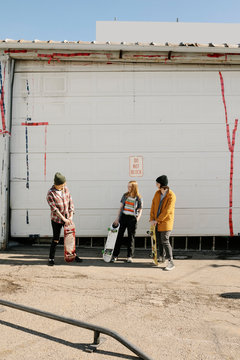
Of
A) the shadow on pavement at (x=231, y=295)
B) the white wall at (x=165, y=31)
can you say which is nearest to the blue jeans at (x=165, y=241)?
the shadow on pavement at (x=231, y=295)

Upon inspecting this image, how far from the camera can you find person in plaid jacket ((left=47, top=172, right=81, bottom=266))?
624cm

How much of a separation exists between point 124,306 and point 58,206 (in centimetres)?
244

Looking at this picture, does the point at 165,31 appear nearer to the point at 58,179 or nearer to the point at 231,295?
the point at 58,179

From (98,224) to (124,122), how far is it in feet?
7.40

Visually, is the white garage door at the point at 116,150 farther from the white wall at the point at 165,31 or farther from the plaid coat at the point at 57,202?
the white wall at the point at 165,31

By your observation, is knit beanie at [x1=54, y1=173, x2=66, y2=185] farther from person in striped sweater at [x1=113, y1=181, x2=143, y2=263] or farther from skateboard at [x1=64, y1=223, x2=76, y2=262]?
person in striped sweater at [x1=113, y1=181, x2=143, y2=263]

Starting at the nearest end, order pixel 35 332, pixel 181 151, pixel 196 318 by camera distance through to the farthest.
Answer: pixel 35 332 → pixel 196 318 → pixel 181 151

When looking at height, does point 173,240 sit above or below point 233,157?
below

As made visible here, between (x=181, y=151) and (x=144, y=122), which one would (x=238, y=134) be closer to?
(x=181, y=151)

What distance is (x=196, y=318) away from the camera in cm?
414

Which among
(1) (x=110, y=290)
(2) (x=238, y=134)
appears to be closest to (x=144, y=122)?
(2) (x=238, y=134)

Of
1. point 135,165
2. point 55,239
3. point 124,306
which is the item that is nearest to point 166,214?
point 135,165

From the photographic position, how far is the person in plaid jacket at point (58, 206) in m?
6.24

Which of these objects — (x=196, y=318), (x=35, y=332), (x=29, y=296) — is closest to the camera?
(x=35, y=332)
